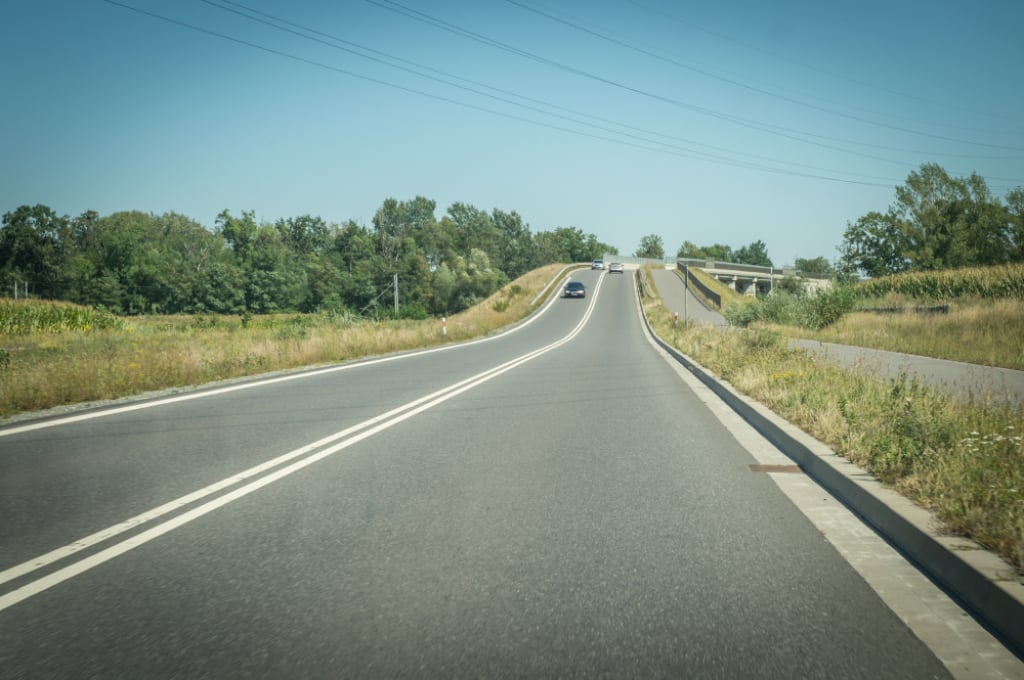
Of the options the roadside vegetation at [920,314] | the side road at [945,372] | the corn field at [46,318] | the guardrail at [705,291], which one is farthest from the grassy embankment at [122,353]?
the guardrail at [705,291]

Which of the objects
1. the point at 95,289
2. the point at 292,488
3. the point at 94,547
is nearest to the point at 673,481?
the point at 292,488

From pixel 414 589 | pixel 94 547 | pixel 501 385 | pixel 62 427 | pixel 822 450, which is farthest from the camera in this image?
pixel 501 385

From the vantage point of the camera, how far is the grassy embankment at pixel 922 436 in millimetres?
3820

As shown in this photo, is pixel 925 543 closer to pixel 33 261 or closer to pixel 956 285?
pixel 956 285

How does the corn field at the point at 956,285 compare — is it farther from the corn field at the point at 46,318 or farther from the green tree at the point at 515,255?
the green tree at the point at 515,255

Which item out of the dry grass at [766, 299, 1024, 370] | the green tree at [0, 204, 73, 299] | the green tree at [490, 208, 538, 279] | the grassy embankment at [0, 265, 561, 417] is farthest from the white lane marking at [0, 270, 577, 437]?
the green tree at [490, 208, 538, 279]

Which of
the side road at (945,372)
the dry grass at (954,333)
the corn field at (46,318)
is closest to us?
the side road at (945,372)

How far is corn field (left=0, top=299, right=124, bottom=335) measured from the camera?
24.8 m

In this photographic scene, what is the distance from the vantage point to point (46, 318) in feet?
84.7

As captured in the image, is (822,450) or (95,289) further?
(95,289)

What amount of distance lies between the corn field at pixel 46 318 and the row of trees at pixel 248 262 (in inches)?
1790

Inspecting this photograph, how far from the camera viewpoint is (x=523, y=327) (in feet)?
140

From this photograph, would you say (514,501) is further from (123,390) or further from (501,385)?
(123,390)

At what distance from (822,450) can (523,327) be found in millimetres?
36736
